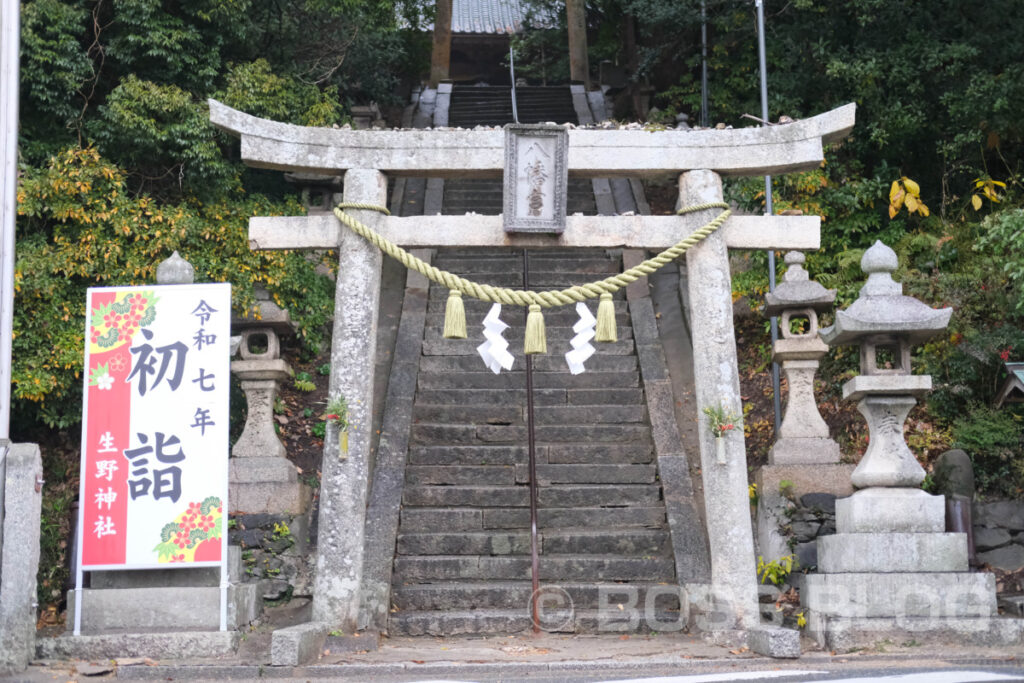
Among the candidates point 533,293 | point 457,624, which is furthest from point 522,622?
point 533,293

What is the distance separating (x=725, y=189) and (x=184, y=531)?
304 inches

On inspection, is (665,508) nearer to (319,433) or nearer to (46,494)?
(319,433)

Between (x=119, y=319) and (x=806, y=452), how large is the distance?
532 centimetres

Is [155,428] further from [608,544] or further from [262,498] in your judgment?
[608,544]

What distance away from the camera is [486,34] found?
22.1 m

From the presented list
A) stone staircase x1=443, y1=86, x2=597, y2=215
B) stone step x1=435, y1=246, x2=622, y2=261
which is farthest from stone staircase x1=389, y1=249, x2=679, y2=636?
stone staircase x1=443, y1=86, x2=597, y2=215

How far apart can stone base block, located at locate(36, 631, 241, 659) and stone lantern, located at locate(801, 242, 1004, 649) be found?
3.99 m

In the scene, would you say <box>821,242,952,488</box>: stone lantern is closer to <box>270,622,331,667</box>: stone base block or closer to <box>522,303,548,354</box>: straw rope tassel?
<box>522,303,548,354</box>: straw rope tassel

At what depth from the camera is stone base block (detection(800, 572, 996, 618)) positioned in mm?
6730

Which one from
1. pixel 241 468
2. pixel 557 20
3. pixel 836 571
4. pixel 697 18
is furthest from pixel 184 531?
pixel 557 20

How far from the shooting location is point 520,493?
8828 mm

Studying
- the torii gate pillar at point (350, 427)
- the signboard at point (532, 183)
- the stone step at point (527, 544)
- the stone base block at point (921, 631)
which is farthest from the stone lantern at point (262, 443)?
the stone base block at point (921, 631)

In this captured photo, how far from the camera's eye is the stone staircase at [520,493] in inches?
309

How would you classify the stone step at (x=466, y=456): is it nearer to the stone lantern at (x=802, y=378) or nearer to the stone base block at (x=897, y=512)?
the stone lantern at (x=802, y=378)
